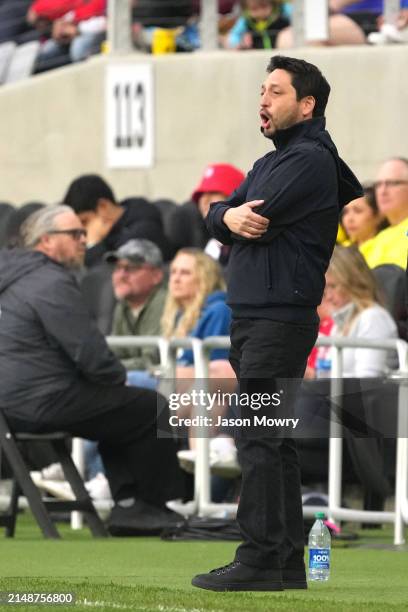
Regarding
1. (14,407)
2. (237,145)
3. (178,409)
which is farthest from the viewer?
(237,145)

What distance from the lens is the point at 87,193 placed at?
12.7 m

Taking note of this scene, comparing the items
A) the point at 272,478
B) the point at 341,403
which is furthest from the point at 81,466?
the point at 272,478

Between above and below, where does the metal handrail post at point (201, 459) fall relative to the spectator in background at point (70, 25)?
below

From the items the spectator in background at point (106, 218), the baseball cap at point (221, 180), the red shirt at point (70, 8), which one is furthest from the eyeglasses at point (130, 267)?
the red shirt at point (70, 8)

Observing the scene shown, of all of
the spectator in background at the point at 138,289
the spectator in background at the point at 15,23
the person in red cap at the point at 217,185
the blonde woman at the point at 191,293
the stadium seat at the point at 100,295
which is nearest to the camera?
the blonde woman at the point at 191,293

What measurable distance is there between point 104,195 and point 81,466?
2985 mm

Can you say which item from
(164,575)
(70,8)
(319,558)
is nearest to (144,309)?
(164,575)

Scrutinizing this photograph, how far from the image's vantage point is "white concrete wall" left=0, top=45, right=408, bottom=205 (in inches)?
601

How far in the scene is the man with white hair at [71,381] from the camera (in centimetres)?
931

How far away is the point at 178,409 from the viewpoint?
8102 mm

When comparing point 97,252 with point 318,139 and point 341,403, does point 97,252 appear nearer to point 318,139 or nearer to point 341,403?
point 341,403

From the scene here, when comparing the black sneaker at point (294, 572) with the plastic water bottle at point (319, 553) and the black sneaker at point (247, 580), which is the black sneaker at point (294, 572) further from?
the plastic water bottle at point (319, 553)

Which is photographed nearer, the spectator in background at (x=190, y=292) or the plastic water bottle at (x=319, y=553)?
the plastic water bottle at (x=319, y=553)

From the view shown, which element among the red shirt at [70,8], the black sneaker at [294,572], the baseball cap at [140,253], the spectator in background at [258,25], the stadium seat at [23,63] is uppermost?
the red shirt at [70,8]
